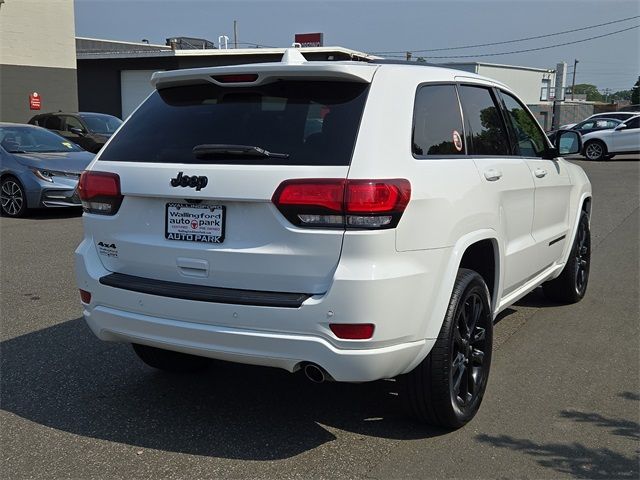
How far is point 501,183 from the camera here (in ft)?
A: 13.7

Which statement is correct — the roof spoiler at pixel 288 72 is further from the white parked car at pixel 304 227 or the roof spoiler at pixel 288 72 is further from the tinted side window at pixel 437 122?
the tinted side window at pixel 437 122

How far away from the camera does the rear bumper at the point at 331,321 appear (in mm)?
3047

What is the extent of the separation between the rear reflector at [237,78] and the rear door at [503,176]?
1.38m

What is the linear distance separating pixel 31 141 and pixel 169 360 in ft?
29.7

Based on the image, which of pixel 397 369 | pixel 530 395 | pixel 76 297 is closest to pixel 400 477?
pixel 397 369

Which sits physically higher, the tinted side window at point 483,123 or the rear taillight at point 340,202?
the tinted side window at point 483,123

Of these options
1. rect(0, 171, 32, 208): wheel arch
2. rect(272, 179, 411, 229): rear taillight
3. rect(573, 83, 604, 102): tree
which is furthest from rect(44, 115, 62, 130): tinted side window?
rect(573, 83, 604, 102): tree

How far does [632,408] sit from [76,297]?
4.67 m

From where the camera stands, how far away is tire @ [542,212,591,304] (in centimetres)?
609

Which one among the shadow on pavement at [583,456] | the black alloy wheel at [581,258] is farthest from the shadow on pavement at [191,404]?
the black alloy wheel at [581,258]

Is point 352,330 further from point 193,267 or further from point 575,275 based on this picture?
point 575,275

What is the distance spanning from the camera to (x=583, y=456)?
136 inches

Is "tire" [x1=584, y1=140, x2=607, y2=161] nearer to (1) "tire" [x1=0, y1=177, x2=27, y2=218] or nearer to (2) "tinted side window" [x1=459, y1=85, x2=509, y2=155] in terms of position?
(1) "tire" [x1=0, y1=177, x2=27, y2=218]

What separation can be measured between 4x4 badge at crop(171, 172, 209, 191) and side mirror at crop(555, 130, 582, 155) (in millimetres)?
3319
